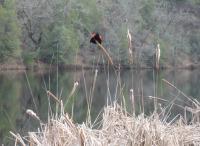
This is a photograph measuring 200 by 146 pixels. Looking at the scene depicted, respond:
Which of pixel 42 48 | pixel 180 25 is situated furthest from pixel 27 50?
pixel 180 25

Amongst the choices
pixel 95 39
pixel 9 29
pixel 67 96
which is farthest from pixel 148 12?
pixel 95 39

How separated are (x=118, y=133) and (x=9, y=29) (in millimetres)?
42658

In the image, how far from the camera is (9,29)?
4581 centimetres

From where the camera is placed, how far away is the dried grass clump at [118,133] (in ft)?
12.0

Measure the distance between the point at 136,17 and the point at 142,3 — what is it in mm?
4117

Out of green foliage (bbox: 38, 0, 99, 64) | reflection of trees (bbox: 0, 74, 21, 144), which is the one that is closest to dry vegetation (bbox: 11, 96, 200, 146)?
reflection of trees (bbox: 0, 74, 21, 144)

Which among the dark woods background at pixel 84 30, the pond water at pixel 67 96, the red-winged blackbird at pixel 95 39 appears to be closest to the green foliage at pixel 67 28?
the dark woods background at pixel 84 30

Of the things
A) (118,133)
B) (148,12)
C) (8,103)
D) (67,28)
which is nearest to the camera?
(118,133)

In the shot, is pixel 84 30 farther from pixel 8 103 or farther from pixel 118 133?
pixel 118 133

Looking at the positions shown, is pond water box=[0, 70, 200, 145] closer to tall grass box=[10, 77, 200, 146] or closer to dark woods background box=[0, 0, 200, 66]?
tall grass box=[10, 77, 200, 146]

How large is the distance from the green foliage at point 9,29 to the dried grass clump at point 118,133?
41.0 m

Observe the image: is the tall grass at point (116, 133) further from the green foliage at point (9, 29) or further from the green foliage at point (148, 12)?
the green foliage at point (148, 12)

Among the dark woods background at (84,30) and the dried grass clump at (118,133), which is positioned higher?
the dried grass clump at (118,133)

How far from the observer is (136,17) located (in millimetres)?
54750
